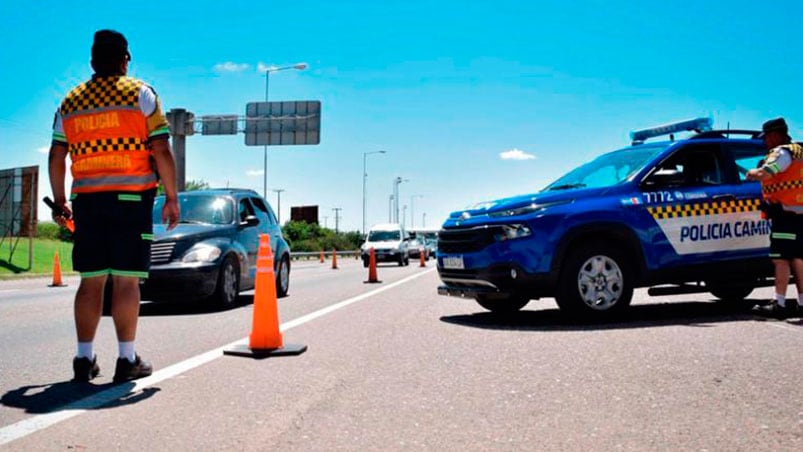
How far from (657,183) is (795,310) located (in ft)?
6.06

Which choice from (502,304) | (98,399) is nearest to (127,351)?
(98,399)

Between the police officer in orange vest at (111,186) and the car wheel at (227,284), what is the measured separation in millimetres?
4773

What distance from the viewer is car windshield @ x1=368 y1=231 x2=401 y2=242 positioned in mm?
31459

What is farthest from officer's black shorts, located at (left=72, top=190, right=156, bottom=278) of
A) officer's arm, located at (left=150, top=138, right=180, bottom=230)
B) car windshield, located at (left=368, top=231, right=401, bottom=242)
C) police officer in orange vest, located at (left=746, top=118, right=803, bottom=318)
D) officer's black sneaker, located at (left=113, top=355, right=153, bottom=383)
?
car windshield, located at (left=368, top=231, right=401, bottom=242)

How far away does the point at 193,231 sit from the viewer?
30.8 feet

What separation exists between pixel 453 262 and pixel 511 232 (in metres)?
0.87

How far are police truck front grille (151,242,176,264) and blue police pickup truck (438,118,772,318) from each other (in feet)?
11.1

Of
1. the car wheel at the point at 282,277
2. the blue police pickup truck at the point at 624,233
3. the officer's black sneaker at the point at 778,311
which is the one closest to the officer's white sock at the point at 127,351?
the blue police pickup truck at the point at 624,233

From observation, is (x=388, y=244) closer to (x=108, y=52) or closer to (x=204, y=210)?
(x=204, y=210)

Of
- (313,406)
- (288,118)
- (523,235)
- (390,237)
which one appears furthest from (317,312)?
(288,118)

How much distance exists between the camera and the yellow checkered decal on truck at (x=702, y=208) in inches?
288

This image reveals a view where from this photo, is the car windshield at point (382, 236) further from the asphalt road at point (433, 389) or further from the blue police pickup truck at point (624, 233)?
the asphalt road at point (433, 389)

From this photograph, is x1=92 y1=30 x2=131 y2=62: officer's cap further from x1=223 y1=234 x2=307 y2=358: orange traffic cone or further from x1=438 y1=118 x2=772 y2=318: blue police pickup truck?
x1=438 y1=118 x2=772 y2=318: blue police pickup truck

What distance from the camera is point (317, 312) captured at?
8.82 meters
